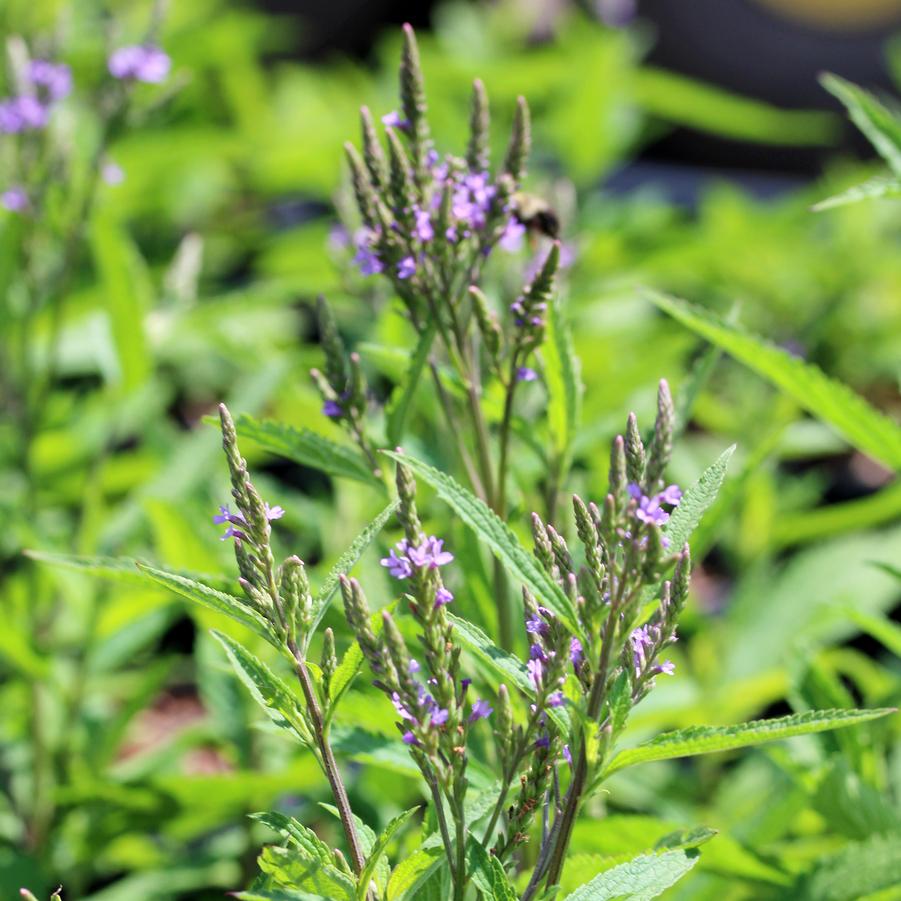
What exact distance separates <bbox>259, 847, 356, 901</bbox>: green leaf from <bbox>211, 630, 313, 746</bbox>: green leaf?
7 cm

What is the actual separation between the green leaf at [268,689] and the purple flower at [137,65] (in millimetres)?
925

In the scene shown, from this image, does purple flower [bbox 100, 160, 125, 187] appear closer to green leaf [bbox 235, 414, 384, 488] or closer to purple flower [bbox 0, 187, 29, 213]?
purple flower [bbox 0, 187, 29, 213]

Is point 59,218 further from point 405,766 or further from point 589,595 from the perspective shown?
point 589,595

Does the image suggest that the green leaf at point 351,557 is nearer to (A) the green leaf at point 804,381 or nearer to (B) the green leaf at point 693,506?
(B) the green leaf at point 693,506

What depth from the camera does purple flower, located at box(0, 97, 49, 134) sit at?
1.48 m

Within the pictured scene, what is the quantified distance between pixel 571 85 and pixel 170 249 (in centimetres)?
95

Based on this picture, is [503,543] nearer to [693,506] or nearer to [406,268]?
[693,506]

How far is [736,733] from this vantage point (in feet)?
2.37

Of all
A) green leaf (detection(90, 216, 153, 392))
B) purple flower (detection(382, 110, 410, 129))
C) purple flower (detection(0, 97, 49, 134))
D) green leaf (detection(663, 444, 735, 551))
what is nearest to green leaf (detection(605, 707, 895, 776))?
green leaf (detection(663, 444, 735, 551))

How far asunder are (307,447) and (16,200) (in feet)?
2.41

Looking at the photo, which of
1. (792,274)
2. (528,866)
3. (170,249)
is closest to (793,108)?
(792,274)

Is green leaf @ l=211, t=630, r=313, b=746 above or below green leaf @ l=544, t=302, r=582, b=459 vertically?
below

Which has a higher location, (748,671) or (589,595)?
(589,595)

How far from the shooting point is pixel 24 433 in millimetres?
1573
